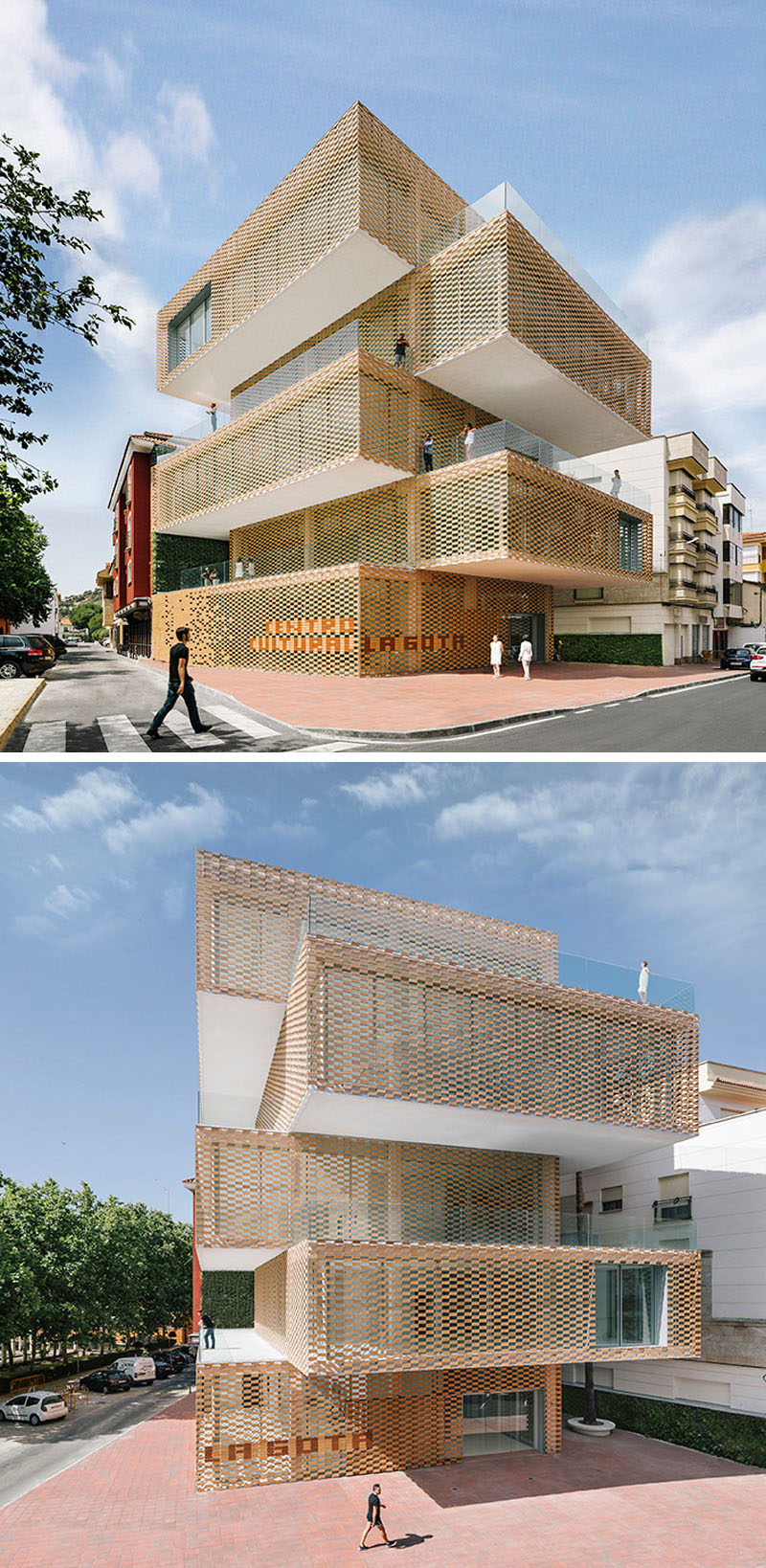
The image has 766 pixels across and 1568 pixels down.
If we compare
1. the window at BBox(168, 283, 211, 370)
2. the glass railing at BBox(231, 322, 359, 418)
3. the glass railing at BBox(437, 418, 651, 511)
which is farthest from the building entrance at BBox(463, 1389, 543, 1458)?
the window at BBox(168, 283, 211, 370)

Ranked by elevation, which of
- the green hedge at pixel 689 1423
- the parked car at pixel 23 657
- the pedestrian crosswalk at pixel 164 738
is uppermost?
the parked car at pixel 23 657

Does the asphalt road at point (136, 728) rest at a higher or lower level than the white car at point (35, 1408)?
higher

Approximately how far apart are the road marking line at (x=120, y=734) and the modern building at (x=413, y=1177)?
9.96 feet

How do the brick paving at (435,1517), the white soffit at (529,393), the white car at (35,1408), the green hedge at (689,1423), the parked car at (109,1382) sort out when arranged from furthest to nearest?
the parked car at (109,1382)
the white car at (35,1408)
the white soffit at (529,393)
the green hedge at (689,1423)
the brick paving at (435,1517)

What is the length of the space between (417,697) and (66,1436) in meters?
22.5

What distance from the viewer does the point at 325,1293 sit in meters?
14.0

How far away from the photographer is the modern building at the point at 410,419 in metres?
25.6

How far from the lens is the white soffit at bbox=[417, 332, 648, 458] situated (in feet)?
85.3

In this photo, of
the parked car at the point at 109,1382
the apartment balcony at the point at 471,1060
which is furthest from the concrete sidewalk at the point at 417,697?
the parked car at the point at 109,1382

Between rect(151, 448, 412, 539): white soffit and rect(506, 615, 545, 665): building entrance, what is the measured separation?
656cm

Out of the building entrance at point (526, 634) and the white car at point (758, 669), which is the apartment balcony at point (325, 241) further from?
the white car at point (758, 669)

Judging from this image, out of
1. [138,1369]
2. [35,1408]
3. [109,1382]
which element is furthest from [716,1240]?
[138,1369]

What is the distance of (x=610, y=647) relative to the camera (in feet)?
136

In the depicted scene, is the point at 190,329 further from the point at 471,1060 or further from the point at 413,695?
the point at 471,1060
